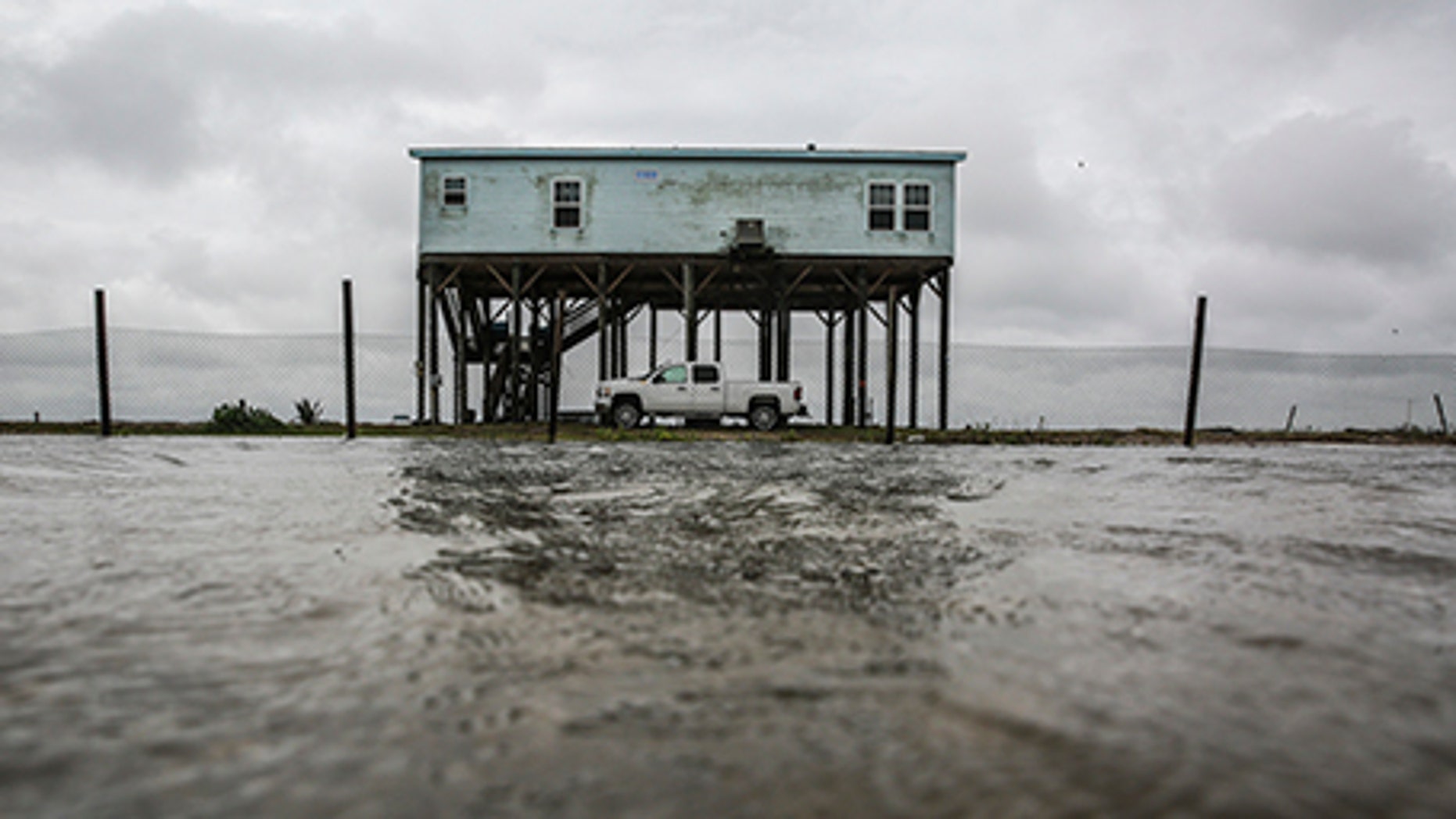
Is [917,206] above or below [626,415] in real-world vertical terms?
above

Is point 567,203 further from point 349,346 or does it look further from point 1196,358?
point 1196,358

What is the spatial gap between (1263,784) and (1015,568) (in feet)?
6.26

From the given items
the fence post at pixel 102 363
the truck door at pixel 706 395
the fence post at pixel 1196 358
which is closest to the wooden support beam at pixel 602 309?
the truck door at pixel 706 395

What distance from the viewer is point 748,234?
2072cm

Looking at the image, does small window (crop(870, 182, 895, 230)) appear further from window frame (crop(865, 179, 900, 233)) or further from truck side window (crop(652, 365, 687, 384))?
truck side window (crop(652, 365, 687, 384))

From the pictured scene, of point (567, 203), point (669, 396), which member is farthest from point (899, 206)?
point (567, 203)

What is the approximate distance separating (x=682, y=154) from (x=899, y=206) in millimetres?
5594

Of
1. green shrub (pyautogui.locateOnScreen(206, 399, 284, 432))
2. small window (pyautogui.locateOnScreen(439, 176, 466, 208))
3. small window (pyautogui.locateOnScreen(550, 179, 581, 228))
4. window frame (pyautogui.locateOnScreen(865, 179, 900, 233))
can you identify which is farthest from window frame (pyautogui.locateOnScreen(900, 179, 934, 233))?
green shrub (pyautogui.locateOnScreen(206, 399, 284, 432))

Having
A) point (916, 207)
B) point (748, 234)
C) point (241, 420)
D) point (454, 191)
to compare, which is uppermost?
point (454, 191)

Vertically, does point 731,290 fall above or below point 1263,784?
above

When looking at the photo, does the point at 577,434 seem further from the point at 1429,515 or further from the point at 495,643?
the point at 495,643

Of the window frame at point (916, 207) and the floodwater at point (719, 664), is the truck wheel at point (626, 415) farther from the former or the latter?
the floodwater at point (719, 664)

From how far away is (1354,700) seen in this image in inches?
73.3

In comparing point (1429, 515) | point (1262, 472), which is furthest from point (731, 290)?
point (1429, 515)
